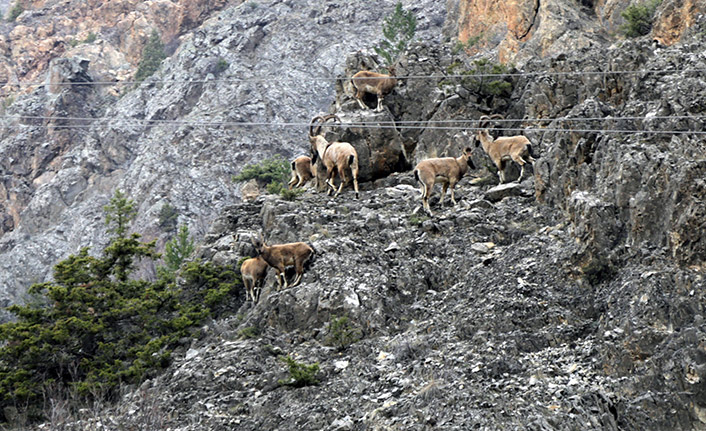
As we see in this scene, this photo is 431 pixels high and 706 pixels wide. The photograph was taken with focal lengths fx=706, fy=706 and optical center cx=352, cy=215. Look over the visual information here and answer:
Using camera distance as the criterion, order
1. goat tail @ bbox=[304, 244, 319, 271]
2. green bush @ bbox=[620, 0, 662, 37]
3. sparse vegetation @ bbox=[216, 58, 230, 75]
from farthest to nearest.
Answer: sparse vegetation @ bbox=[216, 58, 230, 75], green bush @ bbox=[620, 0, 662, 37], goat tail @ bbox=[304, 244, 319, 271]

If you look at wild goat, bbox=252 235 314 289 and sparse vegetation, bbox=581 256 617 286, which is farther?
wild goat, bbox=252 235 314 289

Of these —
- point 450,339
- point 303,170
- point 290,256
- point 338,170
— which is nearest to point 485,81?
point 338,170

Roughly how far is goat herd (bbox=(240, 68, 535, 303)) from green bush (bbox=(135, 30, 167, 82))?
6518 cm

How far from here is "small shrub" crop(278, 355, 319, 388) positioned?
13602 millimetres

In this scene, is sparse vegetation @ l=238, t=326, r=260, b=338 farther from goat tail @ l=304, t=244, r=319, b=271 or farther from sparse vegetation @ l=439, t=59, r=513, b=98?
sparse vegetation @ l=439, t=59, r=513, b=98

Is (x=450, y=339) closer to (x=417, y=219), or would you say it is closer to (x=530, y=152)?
(x=417, y=219)

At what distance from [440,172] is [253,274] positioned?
19.3 feet

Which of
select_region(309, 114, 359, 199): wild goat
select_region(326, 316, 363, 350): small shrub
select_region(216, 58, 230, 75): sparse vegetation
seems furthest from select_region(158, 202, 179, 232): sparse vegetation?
select_region(326, 316, 363, 350): small shrub

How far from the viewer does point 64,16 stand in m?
102

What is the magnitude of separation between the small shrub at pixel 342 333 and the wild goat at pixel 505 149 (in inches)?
307

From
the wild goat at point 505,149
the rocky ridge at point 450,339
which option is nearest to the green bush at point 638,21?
the wild goat at point 505,149

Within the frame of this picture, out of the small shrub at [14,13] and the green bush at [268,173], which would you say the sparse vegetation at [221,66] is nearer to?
the green bush at [268,173]

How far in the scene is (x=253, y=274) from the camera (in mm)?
18906

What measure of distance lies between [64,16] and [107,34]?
856cm
